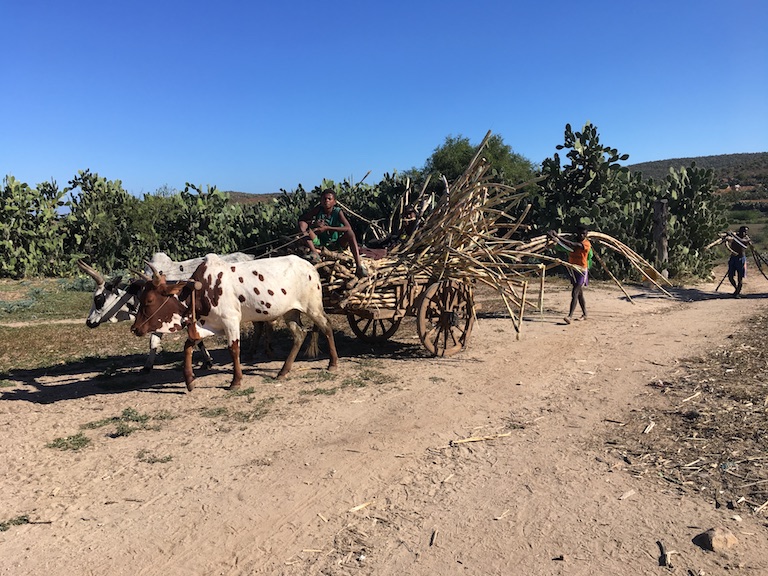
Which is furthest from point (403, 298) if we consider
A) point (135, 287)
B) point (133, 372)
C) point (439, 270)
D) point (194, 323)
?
point (133, 372)

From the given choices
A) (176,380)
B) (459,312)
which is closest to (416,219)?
(459,312)

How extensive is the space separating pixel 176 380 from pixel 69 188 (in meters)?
13.1

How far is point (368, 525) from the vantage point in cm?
389

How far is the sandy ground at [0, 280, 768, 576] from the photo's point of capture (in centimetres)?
354

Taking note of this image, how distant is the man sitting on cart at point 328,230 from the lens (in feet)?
25.0

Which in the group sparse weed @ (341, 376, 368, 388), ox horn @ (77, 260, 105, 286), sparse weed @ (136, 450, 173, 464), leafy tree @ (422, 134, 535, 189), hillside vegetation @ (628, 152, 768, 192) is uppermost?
hillside vegetation @ (628, 152, 768, 192)

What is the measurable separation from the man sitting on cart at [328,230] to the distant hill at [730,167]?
124ft

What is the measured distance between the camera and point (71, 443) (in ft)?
17.3

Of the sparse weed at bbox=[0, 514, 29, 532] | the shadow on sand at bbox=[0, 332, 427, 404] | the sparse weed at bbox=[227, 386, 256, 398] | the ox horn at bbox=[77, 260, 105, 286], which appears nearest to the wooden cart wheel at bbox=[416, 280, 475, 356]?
the shadow on sand at bbox=[0, 332, 427, 404]

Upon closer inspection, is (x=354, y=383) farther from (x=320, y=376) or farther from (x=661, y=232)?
(x=661, y=232)

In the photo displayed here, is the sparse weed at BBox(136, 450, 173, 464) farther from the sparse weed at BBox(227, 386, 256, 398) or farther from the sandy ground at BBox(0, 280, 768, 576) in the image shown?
the sparse weed at BBox(227, 386, 256, 398)

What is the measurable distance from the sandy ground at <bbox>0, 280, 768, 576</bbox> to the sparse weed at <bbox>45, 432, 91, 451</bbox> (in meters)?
0.08

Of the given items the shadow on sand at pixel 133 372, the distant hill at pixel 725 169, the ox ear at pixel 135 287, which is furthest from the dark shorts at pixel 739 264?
the distant hill at pixel 725 169

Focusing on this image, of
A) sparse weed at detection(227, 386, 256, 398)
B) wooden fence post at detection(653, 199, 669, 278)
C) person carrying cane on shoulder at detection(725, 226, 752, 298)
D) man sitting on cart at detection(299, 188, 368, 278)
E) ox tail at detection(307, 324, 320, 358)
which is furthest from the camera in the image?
wooden fence post at detection(653, 199, 669, 278)
